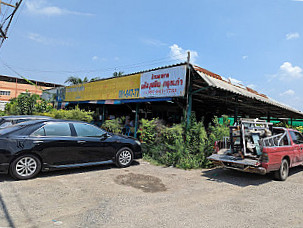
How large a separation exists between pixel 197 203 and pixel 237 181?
2.27 m

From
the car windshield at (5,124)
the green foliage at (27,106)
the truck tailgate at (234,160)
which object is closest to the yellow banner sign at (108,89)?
the green foliage at (27,106)

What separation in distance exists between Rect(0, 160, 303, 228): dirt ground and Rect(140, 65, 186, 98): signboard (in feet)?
13.2

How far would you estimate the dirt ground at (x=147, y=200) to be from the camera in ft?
11.0

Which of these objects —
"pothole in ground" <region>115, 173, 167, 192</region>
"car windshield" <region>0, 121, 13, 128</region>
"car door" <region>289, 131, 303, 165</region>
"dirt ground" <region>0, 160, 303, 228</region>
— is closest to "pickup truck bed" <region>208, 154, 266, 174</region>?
"dirt ground" <region>0, 160, 303, 228</region>

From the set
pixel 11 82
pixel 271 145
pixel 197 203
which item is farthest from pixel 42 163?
pixel 11 82

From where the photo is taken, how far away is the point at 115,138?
6.80m

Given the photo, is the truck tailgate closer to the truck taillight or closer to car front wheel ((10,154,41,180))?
the truck taillight

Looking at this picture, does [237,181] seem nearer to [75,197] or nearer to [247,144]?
[247,144]

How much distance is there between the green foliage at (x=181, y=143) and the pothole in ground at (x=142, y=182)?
1841 millimetres

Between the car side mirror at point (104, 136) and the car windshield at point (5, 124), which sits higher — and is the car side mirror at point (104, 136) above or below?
below

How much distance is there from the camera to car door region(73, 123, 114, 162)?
606cm

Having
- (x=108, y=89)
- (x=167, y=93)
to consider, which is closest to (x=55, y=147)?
(x=167, y=93)

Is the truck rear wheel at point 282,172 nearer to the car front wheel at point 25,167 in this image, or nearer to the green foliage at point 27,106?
the car front wheel at point 25,167

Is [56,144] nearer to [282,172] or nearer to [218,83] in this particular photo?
[282,172]
